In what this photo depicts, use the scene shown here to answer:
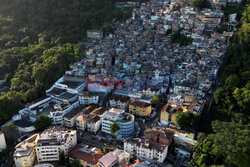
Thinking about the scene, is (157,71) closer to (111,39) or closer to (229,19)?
(111,39)

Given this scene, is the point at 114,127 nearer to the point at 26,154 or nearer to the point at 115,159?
the point at 115,159

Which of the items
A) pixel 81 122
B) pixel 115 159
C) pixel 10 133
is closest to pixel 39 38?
pixel 10 133

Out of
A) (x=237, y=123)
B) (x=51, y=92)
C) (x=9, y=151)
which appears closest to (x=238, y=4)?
(x=237, y=123)

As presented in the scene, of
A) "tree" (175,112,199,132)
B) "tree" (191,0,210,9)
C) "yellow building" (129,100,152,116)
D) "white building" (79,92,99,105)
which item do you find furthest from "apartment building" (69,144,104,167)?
"tree" (191,0,210,9)

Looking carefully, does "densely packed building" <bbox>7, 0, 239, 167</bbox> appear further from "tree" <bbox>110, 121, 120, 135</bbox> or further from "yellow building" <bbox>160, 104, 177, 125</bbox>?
"tree" <bbox>110, 121, 120, 135</bbox>

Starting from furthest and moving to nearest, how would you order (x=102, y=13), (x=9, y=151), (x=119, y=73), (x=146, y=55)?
(x=102, y=13), (x=146, y=55), (x=119, y=73), (x=9, y=151)

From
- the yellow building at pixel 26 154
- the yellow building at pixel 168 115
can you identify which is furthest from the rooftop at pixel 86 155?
the yellow building at pixel 168 115

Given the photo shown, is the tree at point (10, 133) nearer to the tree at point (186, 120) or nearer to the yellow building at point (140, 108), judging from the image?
the yellow building at point (140, 108)

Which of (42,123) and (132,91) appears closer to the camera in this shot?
(42,123)
